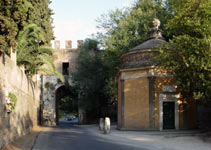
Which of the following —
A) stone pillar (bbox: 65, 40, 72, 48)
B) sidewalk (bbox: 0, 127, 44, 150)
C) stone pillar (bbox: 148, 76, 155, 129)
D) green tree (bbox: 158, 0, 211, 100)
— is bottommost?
sidewalk (bbox: 0, 127, 44, 150)

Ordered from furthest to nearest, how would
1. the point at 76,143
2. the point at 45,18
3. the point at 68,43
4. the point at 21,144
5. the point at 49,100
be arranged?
the point at 68,43
the point at 49,100
the point at 45,18
the point at 21,144
the point at 76,143

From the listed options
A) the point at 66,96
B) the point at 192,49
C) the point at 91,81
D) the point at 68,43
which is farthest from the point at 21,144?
the point at 66,96

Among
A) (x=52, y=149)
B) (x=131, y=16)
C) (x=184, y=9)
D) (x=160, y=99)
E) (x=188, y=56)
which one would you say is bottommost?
(x=52, y=149)

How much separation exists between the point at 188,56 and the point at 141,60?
5974mm

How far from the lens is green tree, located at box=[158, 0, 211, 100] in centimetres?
1333

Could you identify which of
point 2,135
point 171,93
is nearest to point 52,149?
point 2,135

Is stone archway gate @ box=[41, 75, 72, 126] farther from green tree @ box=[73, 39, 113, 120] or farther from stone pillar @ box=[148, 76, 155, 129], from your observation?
stone pillar @ box=[148, 76, 155, 129]

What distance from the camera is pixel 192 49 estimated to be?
45.1ft

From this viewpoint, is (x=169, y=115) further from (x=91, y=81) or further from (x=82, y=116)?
(x=82, y=116)

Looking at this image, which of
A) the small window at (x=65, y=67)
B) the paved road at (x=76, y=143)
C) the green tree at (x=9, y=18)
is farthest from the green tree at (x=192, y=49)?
the small window at (x=65, y=67)

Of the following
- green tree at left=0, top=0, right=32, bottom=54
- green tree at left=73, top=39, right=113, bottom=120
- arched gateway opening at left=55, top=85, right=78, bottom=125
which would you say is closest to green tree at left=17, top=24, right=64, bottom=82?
green tree at left=0, top=0, right=32, bottom=54

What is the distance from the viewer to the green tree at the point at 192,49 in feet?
43.7

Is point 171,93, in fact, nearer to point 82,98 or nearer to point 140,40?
point 140,40

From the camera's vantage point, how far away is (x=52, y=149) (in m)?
10.6
